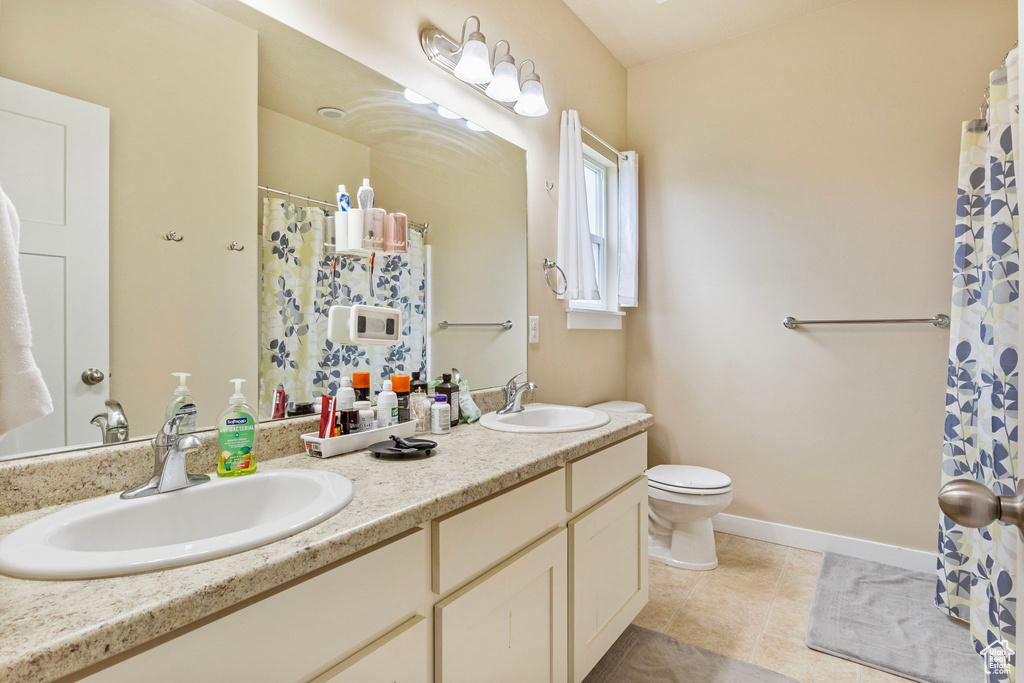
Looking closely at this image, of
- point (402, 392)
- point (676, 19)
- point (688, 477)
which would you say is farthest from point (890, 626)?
point (676, 19)

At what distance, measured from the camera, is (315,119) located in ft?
4.42

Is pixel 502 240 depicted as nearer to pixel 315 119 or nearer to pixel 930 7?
pixel 315 119

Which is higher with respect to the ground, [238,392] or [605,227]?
[605,227]

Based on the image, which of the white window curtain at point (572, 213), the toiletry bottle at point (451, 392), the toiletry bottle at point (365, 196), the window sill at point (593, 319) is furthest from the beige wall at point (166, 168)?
the window sill at point (593, 319)

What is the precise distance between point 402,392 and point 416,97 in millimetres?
956

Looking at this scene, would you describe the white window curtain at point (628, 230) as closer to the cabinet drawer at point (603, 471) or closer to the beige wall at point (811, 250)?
the beige wall at point (811, 250)

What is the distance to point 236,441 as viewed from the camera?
3.45 feet

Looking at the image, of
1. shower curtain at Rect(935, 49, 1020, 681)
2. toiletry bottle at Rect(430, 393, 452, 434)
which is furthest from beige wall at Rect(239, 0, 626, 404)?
shower curtain at Rect(935, 49, 1020, 681)

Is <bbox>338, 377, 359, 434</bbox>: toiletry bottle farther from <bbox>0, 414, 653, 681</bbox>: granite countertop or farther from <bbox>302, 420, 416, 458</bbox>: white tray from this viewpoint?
<bbox>0, 414, 653, 681</bbox>: granite countertop

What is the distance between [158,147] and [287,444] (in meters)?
0.70

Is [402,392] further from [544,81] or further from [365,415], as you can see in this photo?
[544,81]

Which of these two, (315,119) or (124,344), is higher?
(315,119)

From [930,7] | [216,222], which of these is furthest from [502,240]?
[930,7]

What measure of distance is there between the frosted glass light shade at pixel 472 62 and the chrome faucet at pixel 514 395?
1.08 meters
